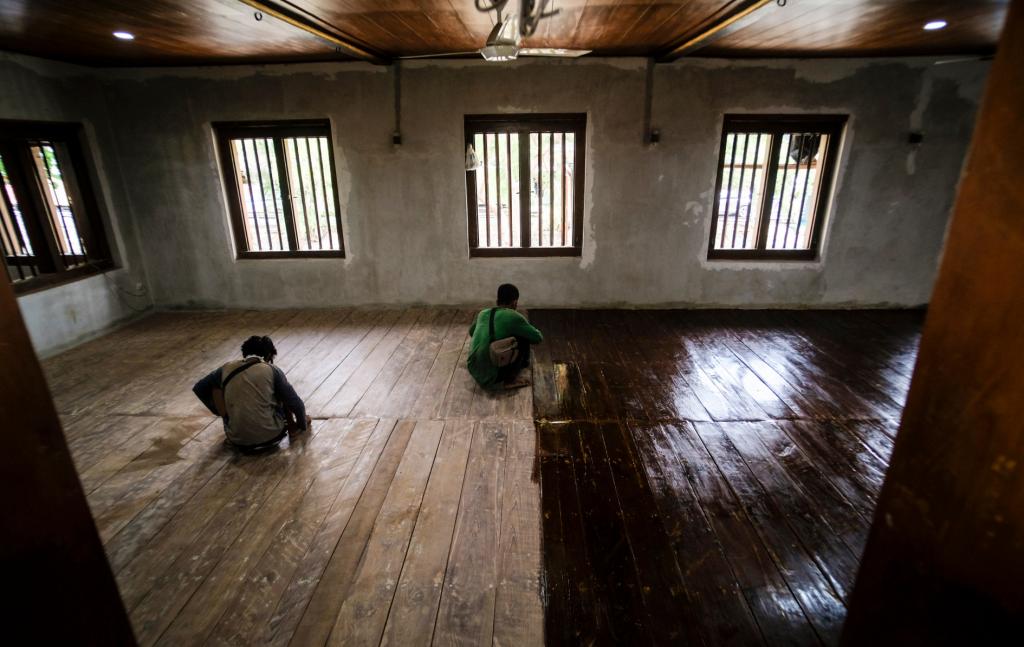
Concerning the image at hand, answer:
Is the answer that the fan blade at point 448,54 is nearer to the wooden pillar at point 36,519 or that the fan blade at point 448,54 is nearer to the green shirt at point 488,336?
the green shirt at point 488,336

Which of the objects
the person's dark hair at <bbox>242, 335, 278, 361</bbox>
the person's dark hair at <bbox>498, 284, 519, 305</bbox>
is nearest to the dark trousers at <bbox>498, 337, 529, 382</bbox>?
the person's dark hair at <bbox>498, 284, 519, 305</bbox>

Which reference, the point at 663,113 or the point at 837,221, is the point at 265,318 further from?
the point at 837,221

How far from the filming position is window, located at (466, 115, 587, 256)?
17.5ft

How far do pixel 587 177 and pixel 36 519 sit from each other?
5.32m

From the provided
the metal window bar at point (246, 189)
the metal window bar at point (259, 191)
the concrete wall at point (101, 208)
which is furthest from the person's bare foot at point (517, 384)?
the concrete wall at point (101, 208)

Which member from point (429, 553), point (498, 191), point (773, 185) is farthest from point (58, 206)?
point (773, 185)

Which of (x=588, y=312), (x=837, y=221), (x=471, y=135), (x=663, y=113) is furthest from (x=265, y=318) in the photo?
(x=837, y=221)

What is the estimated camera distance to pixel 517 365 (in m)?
3.96

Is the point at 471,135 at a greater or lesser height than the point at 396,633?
greater

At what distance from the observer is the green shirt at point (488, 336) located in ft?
12.2

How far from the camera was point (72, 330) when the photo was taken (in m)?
4.93

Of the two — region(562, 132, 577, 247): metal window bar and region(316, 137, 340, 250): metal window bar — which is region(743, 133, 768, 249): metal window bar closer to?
region(562, 132, 577, 247): metal window bar

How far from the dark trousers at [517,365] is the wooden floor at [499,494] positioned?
21cm

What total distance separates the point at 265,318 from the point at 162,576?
153 inches
